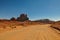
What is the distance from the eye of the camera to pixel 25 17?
13162 centimetres

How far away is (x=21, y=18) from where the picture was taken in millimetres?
130000

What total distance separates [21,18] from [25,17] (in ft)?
15.0
